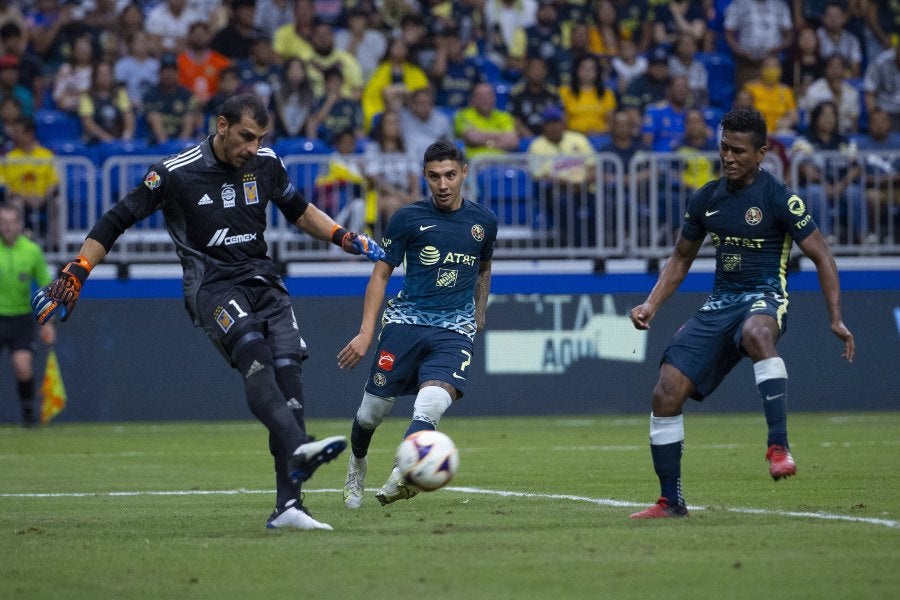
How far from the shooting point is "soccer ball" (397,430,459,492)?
754 centimetres

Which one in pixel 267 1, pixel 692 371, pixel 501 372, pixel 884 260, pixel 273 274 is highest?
pixel 267 1

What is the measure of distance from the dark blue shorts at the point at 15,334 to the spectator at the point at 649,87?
8.54m

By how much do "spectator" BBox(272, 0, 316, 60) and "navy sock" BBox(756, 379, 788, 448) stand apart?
1367 cm

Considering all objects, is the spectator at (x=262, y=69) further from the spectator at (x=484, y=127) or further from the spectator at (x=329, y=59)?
the spectator at (x=484, y=127)

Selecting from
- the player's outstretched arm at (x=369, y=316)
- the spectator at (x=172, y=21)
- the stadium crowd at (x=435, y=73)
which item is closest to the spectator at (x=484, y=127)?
the stadium crowd at (x=435, y=73)

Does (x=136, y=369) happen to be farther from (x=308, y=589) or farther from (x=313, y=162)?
(x=308, y=589)

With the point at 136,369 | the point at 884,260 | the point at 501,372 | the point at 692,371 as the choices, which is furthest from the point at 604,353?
the point at 692,371

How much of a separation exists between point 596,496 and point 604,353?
8246 millimetres

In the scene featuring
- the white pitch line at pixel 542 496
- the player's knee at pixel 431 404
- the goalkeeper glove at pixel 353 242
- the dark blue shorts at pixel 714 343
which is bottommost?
the white pitch line at pixel 542 496

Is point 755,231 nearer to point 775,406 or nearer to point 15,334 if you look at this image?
point 775,406

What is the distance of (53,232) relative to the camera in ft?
57.4

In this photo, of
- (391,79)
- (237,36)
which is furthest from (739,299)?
(237,36)

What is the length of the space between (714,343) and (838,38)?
14.5m

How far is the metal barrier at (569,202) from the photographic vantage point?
17312mm
